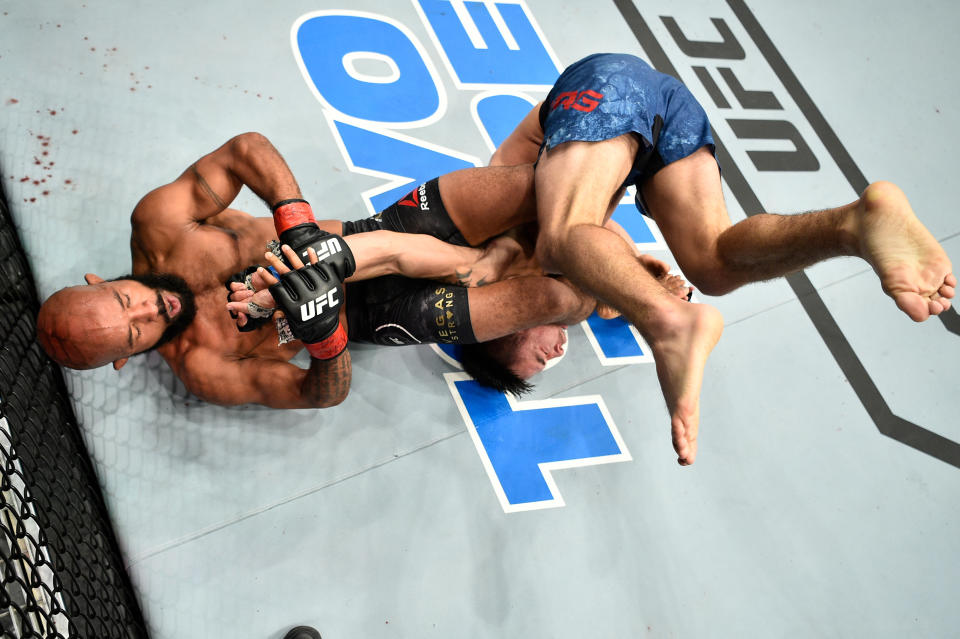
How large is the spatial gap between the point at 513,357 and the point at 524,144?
0.82 metres

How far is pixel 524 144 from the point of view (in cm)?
248

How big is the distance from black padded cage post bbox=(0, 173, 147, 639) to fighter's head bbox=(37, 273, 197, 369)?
0.20m

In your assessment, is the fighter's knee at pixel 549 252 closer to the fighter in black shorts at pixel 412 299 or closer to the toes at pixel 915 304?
the fighter in black shorts at pixel 412 299

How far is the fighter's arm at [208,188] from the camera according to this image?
6.92ft

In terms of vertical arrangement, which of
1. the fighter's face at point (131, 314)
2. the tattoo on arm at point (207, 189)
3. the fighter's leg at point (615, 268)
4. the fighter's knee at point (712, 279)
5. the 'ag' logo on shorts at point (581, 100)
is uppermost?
the 'ag' logo on shorts at point (581, 100)

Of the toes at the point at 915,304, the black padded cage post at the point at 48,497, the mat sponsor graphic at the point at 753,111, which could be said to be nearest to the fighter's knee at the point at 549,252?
the toes at the point at 915,304

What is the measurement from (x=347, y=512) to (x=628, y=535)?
3.22ft

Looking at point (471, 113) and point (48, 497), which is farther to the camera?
point (471, 113)


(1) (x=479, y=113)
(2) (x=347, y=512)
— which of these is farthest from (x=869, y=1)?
(2) (x=347, y=512)

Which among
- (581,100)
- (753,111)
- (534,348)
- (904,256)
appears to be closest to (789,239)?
(904,256)

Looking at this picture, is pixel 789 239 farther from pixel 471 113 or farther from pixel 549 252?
pixel 471 113

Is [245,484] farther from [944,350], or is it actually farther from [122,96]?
[944,350]

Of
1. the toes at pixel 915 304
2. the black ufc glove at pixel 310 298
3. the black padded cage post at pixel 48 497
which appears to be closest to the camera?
the toes at pixel 915 304

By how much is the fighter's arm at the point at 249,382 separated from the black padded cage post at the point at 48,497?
0.43m
